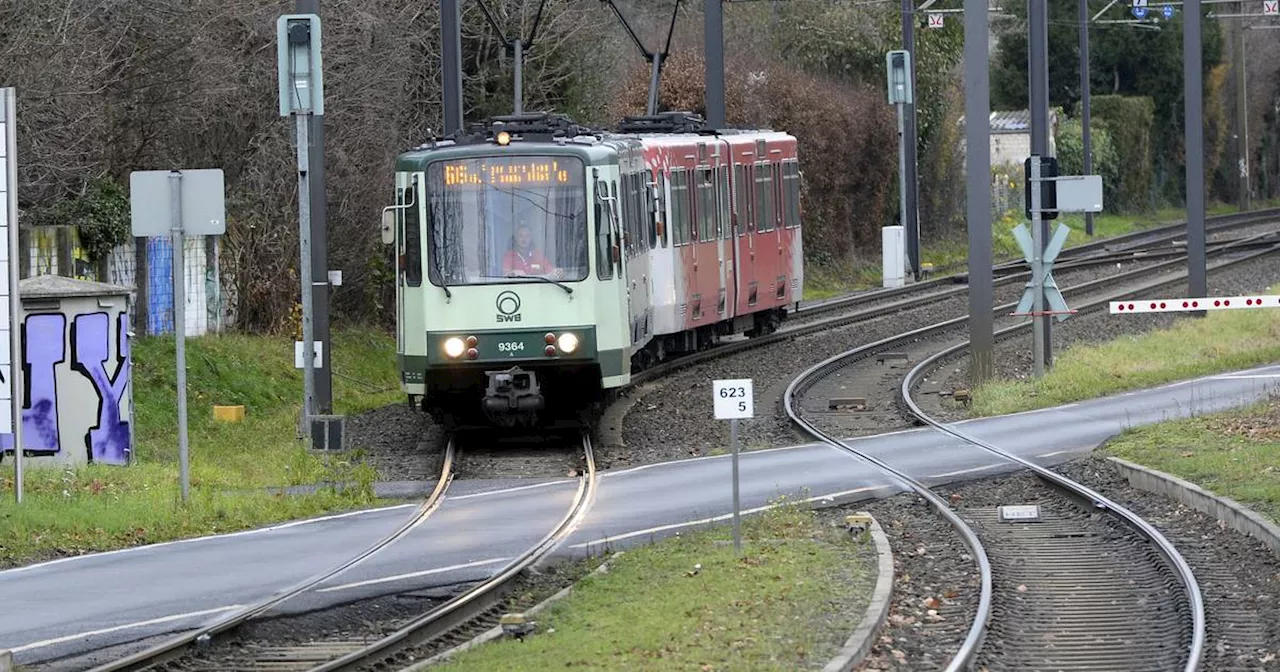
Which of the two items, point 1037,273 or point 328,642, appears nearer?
point 328,642

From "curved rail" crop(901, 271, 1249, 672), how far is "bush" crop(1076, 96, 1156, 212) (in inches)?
1747

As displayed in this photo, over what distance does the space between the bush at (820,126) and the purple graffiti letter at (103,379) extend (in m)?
27.6

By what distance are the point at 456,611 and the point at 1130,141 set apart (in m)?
64.2

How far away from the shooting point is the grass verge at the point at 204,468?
16.7 metres

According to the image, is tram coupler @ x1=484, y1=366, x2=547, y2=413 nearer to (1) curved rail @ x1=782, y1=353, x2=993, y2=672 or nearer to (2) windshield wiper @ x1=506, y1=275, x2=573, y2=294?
(2) windshield wiper @ x1=506, y1=275, x2=573, y2=294

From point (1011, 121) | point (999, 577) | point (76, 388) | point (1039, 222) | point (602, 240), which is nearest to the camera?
point (999, 577)

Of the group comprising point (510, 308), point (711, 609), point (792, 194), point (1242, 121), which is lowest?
point (711, 609)

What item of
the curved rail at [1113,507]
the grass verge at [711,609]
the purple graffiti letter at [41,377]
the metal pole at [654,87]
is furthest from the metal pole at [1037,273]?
the purple graffiti letter at [41,377]

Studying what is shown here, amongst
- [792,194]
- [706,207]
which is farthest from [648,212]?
[792,194]

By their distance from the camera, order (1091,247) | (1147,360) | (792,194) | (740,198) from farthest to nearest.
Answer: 1. (1091,247)
2. (792,194)
3. (740,198)
4. (1147,360)

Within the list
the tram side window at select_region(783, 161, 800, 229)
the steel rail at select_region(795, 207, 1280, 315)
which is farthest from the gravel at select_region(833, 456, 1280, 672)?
the steel rail at select_region(795, 207, 1280, 315)

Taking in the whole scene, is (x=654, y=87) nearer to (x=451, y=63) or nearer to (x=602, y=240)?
(x=451, y=63)

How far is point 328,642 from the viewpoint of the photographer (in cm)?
1256

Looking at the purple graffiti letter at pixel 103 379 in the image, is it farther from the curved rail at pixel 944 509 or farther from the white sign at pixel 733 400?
the white sign at pixel 733 400
